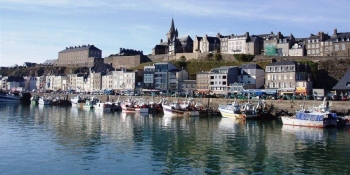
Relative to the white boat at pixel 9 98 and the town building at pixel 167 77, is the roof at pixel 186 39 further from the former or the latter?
the white boat at pixel 9 98

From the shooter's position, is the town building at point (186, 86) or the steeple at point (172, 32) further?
the steeple at point (172, 32)

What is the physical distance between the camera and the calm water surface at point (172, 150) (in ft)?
63.2

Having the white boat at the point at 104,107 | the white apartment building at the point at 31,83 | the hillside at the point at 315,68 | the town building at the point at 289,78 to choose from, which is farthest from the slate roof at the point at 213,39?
the white apartment building at the point at 31,83

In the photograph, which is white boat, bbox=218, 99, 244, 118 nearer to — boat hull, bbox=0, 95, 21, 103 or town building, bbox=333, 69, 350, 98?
town building, bbox=333, 69, 350, 98

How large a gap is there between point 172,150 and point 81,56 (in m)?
94.2

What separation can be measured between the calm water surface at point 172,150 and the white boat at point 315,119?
1179mm

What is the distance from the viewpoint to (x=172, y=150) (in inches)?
936

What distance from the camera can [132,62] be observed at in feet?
307

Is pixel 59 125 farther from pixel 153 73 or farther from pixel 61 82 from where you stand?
pixel 61 82

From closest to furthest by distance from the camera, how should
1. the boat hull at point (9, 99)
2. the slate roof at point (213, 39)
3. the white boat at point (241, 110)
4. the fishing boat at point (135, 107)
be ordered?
the white boat at point (241, 110)
the fishing boat at point (135, 107)
the slate roof at point (213, 39)
the boat hull at point (9, 99)

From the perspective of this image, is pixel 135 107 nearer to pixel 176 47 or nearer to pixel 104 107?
pixel 104 107

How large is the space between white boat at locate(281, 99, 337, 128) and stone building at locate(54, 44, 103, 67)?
77.5 metres

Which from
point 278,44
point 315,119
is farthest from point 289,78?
point 315,119

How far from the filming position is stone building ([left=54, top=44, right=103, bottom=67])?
110 m
